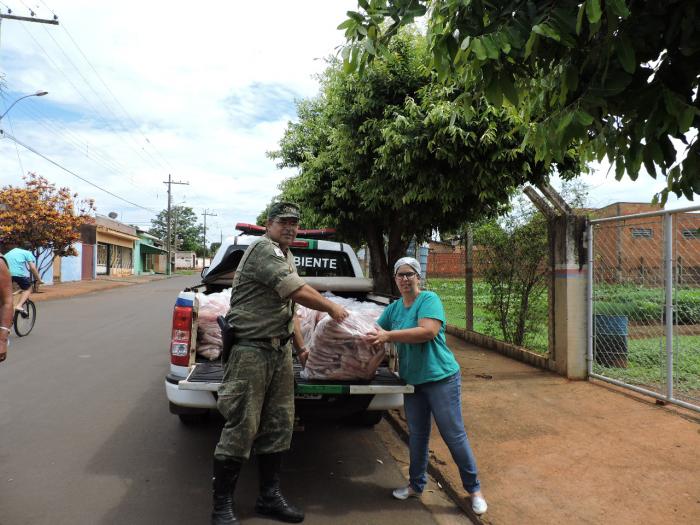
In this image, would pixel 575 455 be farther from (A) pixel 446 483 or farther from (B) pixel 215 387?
(B) pixel 215 387

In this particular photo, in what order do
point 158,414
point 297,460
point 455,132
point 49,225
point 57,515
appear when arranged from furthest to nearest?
1. point 49,225
2. point 158,414
3. point 455,132
4. point 297,460
5. point 57,515

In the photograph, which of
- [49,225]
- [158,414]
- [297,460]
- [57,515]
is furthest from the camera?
[49,225]

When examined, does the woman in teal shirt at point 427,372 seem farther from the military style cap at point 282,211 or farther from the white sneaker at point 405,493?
the military style cap at point 282,211

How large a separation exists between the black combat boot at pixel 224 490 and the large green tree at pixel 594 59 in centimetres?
234

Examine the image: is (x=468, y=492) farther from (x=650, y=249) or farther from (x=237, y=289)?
(x=650, y=249)

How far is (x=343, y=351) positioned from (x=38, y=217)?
1970 centimetres

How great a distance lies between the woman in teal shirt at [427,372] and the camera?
3.23 meters

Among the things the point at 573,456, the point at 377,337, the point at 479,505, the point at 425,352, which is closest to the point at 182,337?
the point at 377,337

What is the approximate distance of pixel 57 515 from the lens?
323 cm

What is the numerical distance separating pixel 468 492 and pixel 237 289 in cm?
199

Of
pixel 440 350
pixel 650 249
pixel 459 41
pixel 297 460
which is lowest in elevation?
pixel 297 460

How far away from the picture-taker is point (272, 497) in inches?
127

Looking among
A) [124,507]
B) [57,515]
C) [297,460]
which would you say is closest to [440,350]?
[297,460]

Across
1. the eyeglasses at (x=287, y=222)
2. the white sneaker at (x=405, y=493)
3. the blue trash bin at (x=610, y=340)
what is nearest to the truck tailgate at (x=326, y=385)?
the white sneaker at (x=405, y=493)
